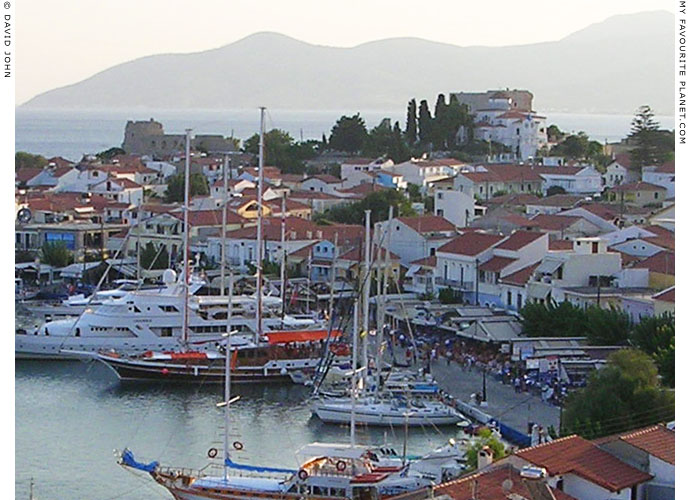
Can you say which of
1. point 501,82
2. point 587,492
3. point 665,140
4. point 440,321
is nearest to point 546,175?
point 665,140

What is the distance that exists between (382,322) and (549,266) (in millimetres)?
3979

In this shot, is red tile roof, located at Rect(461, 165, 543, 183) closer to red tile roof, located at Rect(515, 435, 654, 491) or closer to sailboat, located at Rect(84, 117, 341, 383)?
sailboat, located at Rect(84, 117, 341, 383)

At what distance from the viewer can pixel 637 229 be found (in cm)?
2064

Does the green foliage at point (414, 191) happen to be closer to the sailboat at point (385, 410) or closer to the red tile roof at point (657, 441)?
the sailboat at point (385, 410)

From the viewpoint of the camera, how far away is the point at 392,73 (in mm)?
151125

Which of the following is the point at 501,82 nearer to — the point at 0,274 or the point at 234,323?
the point at 234,323

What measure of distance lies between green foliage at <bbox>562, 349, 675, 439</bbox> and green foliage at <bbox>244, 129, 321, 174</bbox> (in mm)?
25043

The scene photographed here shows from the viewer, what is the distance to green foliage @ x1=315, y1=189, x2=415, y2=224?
25.6 meters

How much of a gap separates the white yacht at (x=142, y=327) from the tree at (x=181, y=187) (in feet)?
41.7

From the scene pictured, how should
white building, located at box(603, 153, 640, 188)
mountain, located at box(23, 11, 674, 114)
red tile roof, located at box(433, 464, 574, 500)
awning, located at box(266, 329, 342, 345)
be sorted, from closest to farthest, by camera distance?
red tile roof, located at box(433, 464, 574, 500) < awning, located at box(266, 329, 342, 345) < white building, located at box(603, 153, 640, 188) < mountain, located at box(23, 11, 674, 114)

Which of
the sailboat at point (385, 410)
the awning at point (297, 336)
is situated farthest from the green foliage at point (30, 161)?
the sailboat at point (385, 410)

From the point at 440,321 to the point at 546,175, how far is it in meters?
13.4

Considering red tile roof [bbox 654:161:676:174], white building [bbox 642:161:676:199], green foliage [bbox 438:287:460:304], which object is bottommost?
green foliage [bbox 438:287:460:304]

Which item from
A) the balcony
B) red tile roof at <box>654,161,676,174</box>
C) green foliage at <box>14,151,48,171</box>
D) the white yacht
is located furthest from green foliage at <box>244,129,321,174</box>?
the white yacht
